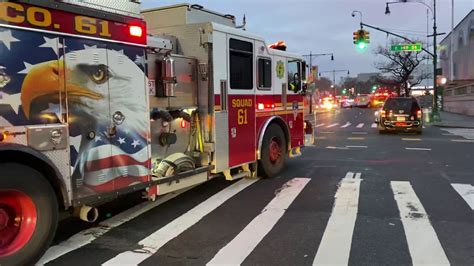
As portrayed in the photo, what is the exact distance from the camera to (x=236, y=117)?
28.1ft

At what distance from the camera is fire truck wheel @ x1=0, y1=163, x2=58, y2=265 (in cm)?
472

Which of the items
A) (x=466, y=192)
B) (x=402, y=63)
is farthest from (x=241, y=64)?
(x=402, y=63)

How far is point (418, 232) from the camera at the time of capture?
6.13m

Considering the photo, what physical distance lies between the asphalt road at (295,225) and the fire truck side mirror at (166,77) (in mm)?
1765

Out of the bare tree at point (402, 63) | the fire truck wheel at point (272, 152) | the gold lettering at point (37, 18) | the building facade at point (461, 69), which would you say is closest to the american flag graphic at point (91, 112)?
the gold lettering at point (37, 18)

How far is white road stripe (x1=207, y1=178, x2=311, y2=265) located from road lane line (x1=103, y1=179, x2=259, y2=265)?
2.48 ft

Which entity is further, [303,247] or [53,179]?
[303,247]

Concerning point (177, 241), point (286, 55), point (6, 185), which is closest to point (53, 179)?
point (6, 185)

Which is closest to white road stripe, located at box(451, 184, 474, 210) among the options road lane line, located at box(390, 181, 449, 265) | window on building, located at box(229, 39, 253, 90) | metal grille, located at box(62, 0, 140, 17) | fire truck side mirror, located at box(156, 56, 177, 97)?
road lane line, located at box(390, 181, 449, 265)

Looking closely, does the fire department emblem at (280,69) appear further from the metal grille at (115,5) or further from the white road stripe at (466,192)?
the metal grille at (115,5)

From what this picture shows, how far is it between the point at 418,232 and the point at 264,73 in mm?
4541

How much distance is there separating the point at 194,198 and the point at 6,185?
398 cm

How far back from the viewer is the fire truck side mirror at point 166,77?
22.5ft

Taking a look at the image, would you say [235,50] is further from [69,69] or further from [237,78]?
[69,69]
